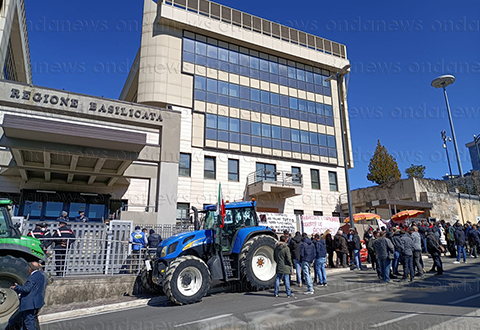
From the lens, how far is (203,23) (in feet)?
95.5

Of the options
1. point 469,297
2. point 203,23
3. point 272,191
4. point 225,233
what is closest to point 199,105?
point 203,23

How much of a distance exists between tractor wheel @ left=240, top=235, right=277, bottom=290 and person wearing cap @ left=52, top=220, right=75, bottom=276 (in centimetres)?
563

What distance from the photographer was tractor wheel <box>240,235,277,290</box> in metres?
9.72

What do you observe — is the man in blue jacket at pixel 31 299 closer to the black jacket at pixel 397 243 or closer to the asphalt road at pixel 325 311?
the asphalt road at pixel 325 311

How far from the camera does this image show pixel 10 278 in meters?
6.99

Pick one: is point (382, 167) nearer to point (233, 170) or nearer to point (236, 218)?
point (233, 170)

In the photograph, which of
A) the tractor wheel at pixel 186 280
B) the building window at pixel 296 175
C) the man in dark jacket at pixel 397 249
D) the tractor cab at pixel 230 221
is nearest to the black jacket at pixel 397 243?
the man in dark jacket at pixel 397 249

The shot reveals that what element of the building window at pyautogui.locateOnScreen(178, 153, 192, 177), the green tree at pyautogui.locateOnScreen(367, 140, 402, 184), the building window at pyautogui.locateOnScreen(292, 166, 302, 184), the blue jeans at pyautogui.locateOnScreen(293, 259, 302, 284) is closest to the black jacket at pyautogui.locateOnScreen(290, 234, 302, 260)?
the blue jeans at pyautogui.locateOnScreen(293, 259, 302, 284)

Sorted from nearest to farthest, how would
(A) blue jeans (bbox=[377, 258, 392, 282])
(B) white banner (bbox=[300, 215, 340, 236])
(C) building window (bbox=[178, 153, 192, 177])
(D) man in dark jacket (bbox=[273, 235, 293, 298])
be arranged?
(D) man in dark jacket (bbox=[273, 235, 293, 298]) < (A) blue jeans (bbox=[377, 258, 392, 282]) < (B) white banner (bbox=[300, 215, 340, 236]) < (C) building window (bbox=[178, 153, 192, 177])

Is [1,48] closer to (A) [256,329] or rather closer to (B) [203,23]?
(B) [203,23]

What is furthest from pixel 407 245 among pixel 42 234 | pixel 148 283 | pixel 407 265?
pixel 42 234

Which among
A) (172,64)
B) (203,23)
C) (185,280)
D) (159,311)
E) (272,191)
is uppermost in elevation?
(203,23)

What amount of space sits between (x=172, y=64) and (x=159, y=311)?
76.0 ft

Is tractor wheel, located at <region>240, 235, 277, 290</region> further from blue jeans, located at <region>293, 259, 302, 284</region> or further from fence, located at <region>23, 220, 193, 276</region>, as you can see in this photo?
fence, located at <region>23, 220, 193, 276</region>
